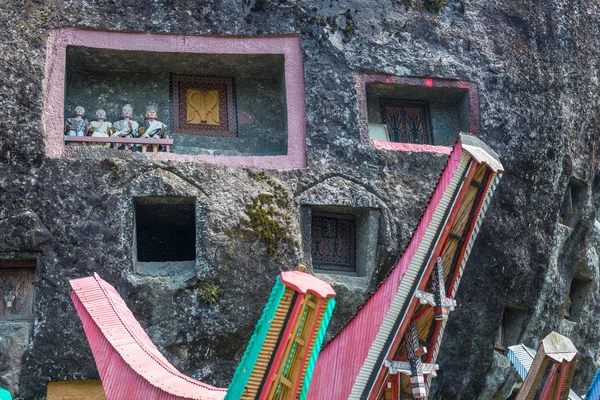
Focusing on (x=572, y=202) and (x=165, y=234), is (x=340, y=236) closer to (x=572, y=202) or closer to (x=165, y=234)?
(x=165, y=234)

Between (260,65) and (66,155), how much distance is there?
10.2ft

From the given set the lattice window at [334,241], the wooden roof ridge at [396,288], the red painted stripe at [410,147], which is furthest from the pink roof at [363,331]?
the red painted stripe at [410,147]

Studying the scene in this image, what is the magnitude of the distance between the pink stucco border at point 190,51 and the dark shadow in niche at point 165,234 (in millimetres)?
620

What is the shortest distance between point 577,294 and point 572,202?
1.64 metres

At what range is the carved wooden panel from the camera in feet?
47.9

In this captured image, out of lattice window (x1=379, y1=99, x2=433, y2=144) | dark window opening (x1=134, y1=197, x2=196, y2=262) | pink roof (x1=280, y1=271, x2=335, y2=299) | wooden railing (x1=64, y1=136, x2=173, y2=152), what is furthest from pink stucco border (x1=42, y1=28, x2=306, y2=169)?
pink roof (x1=280, y1=271, x2=335, y2=299)

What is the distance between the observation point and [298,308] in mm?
7562

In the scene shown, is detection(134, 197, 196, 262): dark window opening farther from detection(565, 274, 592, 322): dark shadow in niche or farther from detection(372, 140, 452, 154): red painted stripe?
detection(565, 274, 592, 322): dark shadow in niche

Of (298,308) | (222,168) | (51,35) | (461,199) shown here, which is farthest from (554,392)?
(51,35)

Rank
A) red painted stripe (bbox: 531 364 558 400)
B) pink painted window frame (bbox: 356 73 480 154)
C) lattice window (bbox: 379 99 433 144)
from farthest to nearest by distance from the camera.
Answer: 1. lattice window (bbox: 379 99 433 144)
2. pink painted window frame (bbox: 356 73 480 154)
3. red painted stripe (bbox: 531 364 558 400)

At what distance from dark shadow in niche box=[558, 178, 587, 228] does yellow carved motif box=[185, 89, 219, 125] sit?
550cm

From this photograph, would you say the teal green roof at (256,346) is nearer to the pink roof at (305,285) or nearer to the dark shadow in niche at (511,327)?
the pink roof at (305,285)

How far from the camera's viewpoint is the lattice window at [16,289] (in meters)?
12.8

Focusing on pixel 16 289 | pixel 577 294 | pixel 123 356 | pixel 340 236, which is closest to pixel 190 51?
pixel 340 236
